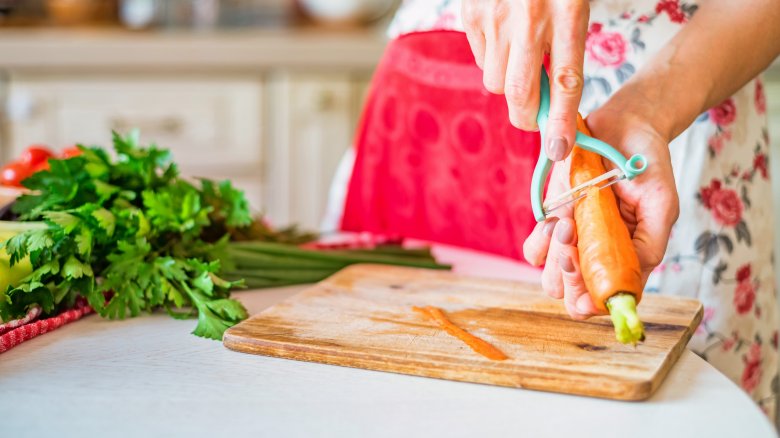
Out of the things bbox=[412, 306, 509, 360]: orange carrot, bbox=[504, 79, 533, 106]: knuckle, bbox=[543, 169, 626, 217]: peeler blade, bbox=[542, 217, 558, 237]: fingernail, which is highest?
bbox=[504, 79, 533, 106]: knuckle

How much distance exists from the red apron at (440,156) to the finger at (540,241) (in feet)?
1.30

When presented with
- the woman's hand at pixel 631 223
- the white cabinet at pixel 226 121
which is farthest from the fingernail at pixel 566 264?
the white cabinet at pixel 226 121

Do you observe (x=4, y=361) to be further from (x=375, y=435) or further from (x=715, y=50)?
(x=715, y=50)

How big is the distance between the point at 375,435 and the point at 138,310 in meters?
0.39

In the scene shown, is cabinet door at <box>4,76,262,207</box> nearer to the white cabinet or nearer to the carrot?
the white cabinet

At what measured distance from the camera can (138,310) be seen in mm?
1002

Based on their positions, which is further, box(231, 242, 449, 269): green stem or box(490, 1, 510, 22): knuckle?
box(231, 242, 449, 269): green stem

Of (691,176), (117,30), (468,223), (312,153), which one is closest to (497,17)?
(691,176)

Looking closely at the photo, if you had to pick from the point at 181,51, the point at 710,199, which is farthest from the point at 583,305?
the point at 181,51

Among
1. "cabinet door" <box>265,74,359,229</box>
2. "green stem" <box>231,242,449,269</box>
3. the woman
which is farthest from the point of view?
"cabinet door" <box>265,74,359,229</box>

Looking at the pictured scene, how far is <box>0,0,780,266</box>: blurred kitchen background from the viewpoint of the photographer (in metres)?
2.71

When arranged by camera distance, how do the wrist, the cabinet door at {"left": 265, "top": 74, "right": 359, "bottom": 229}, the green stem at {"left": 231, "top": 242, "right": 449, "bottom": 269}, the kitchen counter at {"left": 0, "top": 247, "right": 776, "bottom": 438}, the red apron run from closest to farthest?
the kitchen counter at {"left": 0, "top": 247, "right": 776, "bottom": 438}, the wrist, the green stem at {"left": 231, "top": 242, "right": 449, "bottom": 269}, the red apron, the cabinet door at {"left": 265, "top": 74, "right": 359, "bottom": 229}

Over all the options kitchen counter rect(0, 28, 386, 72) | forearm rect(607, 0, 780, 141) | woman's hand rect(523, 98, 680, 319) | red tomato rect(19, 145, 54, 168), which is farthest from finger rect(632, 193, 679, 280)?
kitchen counter rect(0, 28, 386, 72)

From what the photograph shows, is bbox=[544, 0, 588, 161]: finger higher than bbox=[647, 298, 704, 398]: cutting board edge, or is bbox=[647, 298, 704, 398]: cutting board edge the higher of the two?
bbox=[544, 0, 588, 161]: finger
